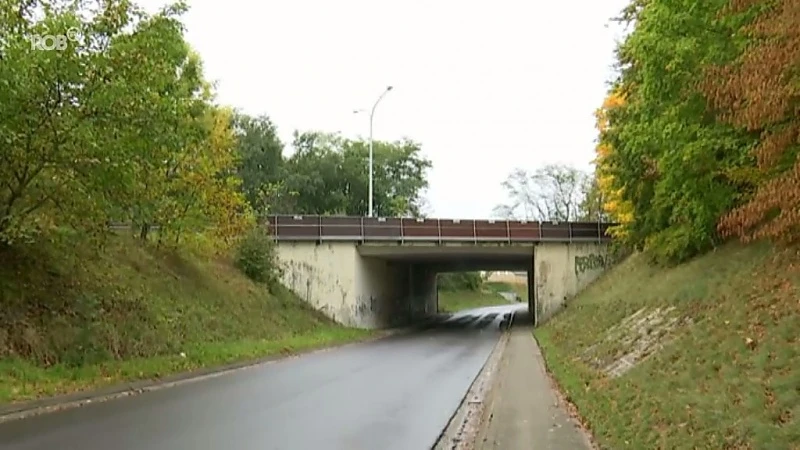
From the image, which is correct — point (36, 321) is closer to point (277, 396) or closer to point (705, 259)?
point (277, 396)

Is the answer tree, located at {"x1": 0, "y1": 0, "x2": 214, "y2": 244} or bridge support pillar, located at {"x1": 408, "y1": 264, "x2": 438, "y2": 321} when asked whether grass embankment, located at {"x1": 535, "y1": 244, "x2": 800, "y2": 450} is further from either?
bridge support pillar, located at {"x1": 408, "y1": 264, "x2": 438, "y2": 321}

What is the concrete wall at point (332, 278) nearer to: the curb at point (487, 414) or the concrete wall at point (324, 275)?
the concrete wall at point (324, 275)

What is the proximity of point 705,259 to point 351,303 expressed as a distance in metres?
21.9

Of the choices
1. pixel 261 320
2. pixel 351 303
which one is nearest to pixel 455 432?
pixel 261 320

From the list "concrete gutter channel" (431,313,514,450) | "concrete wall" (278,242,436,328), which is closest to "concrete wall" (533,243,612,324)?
"concrete wall" (278,242,436,328)

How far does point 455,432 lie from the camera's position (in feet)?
36.0

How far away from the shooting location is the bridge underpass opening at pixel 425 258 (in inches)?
1673

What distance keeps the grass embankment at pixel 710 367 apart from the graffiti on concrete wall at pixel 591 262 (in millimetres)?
23136

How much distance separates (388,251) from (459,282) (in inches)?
2381

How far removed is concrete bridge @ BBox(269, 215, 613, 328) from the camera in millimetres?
39938

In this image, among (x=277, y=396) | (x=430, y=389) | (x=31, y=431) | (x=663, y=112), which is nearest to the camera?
(x=31, y=431)

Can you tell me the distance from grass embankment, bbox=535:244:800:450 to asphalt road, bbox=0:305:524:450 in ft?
8.23

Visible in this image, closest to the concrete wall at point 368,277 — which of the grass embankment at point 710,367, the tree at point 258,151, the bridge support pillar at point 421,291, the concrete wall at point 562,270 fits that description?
the concrete wall at point 562,270

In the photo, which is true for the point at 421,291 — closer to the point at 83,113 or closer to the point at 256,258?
the point at 256,258
